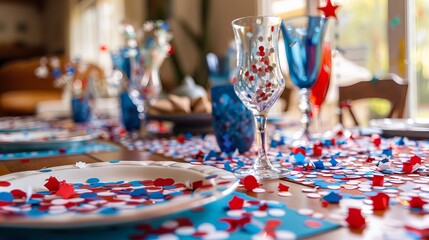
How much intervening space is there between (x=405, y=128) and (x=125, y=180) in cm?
77

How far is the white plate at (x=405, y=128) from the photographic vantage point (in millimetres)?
1113

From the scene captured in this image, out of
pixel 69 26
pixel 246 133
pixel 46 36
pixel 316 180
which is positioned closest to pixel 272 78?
pixel 316 180

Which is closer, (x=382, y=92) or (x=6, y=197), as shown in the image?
(x=6, y=197)

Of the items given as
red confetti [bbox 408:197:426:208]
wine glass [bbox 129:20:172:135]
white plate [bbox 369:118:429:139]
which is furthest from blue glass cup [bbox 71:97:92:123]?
red confetti [bbox 408:197:426:208]

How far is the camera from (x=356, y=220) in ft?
1.48

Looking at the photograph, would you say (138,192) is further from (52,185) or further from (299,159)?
(299,159)

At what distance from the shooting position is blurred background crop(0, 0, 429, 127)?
247 centimetres

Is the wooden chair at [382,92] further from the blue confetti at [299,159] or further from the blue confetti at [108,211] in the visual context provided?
the blue confetti at [108,211]

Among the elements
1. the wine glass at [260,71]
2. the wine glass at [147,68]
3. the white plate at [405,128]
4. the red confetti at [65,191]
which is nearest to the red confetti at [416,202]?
the wine glass at [260,71]

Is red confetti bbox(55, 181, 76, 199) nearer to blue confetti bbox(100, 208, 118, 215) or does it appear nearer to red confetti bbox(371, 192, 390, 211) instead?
blue confetti bbox(100, 208, 118, 215)

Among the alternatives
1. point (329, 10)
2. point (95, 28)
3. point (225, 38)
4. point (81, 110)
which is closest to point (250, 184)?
point (329, 10)

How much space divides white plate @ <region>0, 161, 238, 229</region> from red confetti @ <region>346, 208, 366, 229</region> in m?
0.12

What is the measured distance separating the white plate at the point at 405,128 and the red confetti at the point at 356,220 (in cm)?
71

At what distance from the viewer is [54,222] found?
0.39 meters
